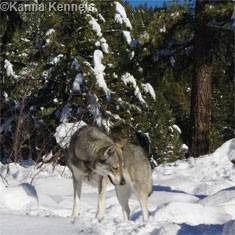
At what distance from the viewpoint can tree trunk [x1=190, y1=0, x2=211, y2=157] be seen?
549 inches

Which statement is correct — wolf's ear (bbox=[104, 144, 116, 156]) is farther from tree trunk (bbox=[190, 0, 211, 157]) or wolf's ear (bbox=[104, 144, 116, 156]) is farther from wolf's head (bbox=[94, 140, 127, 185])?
tree trunk (bbox=[190, 0, 211, 157])

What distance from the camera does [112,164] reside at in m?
6.46

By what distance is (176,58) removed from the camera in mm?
15359

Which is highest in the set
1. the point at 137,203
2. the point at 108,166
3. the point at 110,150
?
the point at 110,150

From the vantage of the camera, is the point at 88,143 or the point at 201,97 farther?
the point at 201,97

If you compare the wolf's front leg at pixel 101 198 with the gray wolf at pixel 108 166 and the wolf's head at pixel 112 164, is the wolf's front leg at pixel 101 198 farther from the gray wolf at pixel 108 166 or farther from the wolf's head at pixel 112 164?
the wolf's head at pixel 112 164

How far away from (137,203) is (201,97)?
621 cm

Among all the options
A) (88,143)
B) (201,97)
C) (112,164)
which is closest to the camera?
(112,164)

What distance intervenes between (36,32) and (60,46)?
3.29m

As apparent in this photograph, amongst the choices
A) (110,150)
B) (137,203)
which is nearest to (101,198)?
(110,150)

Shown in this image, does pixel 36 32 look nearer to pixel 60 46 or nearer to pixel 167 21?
pixel 60 46

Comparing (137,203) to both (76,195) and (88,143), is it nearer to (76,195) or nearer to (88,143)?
(76,195)

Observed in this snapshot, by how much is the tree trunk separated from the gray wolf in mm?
7190

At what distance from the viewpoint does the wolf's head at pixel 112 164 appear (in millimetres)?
6434
